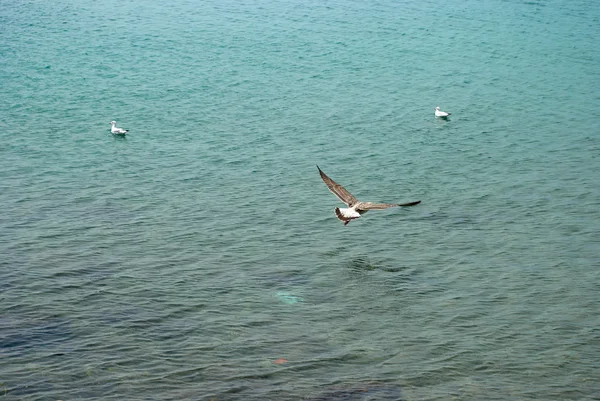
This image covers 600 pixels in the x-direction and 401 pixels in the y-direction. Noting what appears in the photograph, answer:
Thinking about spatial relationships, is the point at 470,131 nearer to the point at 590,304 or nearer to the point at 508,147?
the point at 508,147

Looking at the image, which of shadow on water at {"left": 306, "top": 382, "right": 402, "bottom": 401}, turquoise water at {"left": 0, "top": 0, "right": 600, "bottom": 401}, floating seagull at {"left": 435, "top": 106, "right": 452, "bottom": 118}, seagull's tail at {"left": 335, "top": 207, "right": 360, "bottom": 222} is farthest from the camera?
floating seagull at {"left": 435, "top": 106, "right": 452, "bottom": 118}

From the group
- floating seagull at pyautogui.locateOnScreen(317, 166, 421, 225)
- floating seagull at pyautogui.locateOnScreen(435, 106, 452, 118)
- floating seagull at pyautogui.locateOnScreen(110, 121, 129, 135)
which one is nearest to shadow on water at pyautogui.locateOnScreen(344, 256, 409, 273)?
floating seagull at pyautogui.locateOnScreen(317, 166, 421, 225)

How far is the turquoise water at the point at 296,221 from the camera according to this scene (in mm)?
15820

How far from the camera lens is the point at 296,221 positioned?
23.8 meters

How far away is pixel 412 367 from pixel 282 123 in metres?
19.3

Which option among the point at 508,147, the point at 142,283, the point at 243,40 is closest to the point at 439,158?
the point at 508,147

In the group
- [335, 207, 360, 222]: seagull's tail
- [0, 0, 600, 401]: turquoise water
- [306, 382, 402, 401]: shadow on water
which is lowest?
[0, 0, 600, 401]: turquoise water

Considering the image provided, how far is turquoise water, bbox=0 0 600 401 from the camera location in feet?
51.9

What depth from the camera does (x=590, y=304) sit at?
19047 mm

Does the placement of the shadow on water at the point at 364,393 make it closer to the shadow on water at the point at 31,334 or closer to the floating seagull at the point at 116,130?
the shadow on water at the point at 31,334

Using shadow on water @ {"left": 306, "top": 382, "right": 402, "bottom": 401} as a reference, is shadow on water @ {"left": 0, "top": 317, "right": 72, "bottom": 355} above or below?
below

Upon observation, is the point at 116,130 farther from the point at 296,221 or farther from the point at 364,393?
the point at 364,393

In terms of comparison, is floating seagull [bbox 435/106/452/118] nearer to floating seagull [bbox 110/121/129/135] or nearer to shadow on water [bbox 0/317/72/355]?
floating seagull [bbox 110/121/129/135]

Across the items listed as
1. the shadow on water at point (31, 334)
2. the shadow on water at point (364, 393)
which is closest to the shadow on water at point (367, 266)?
the shadow on water at point (364, 393)
